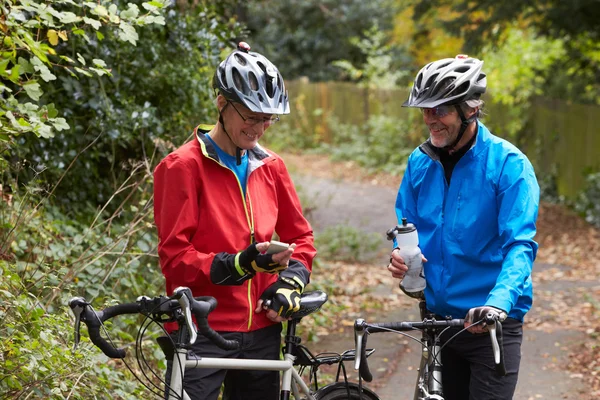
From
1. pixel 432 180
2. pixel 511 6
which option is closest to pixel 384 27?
pixel 511 6

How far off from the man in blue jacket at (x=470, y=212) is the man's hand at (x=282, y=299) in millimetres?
457

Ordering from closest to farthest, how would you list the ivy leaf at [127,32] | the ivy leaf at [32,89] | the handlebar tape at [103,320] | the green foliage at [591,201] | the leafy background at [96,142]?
the handlebar tape at [103,320]
the leafy background at [96,142]
the ivy leaf at [32,89]
the ivy leaf at [127,32]
the green foliage at [591,201]

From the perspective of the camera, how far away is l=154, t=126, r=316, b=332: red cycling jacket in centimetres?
357

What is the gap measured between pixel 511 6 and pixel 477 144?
417 inches

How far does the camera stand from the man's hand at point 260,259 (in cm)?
343

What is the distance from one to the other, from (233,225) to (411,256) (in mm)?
763

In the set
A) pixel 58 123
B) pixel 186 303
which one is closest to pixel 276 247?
pixel 186 303

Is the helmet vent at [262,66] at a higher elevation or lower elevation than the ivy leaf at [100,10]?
lower

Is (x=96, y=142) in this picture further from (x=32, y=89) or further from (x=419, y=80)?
(x=419, y=80)

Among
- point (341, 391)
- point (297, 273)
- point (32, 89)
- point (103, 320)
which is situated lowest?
point (341, 391)

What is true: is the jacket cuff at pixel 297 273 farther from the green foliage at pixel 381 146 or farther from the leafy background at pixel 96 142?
the green foliage at pixel 381 146

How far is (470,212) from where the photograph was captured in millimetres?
3783

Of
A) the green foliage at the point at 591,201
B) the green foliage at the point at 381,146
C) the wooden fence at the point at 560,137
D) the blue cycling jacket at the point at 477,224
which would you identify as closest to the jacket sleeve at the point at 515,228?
the blue cycling jacket at the point at 477,224

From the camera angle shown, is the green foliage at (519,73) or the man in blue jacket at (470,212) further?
the green foliage at (519,73)
